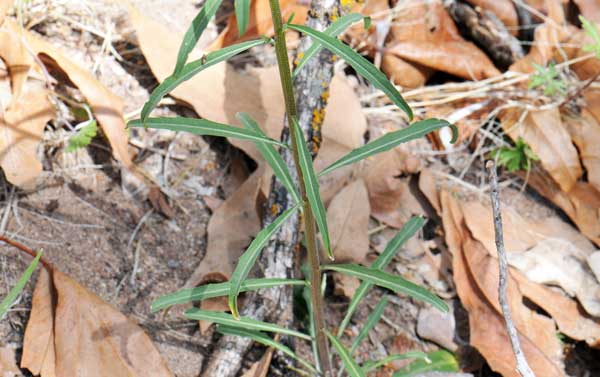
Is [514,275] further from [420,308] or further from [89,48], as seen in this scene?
[89,48]

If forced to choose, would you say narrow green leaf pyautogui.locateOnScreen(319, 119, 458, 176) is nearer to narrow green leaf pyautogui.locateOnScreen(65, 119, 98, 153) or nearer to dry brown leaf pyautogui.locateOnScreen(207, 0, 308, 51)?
narrow green leaf pyautogui.locateOnScreen(65, 119, 98, 153)

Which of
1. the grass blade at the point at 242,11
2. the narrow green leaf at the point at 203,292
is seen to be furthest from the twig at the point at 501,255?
the grass blade at the point at 242,11

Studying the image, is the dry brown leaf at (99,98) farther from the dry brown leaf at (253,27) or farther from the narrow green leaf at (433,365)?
the narrow green leaf at (433,365)

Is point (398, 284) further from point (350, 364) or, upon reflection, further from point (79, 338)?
point (79, 338)

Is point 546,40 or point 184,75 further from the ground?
point 184,75

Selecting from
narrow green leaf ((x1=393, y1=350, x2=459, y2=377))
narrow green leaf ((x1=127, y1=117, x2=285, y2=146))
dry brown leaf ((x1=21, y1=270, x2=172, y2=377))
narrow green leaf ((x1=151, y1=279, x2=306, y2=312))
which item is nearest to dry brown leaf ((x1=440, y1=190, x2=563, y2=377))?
narrow green leaf ((x1=393, y1=350, x2=459, y2=377))

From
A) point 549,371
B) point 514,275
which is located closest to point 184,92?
point 514,275

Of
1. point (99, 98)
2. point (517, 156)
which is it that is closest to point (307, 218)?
point (99, 98)
